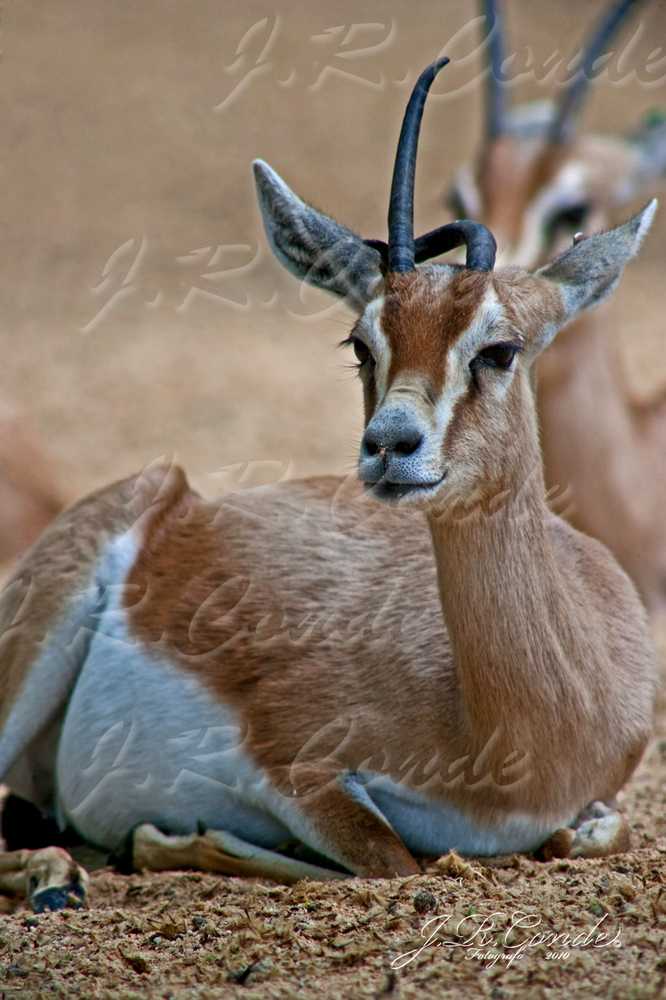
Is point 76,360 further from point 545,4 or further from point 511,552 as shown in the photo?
point 545,4

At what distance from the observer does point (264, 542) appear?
13.3 ft

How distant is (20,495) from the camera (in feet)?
24.7

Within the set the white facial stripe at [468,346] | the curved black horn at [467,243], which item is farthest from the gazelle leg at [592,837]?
the curved black horn at [467,243]

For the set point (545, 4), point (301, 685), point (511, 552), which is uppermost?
point (545, 4)

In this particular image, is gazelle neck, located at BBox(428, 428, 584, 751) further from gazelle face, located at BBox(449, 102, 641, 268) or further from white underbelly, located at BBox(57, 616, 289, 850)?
gazelle face, located at BBox(449, 102, 641, 268)

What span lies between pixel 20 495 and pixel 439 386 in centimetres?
530

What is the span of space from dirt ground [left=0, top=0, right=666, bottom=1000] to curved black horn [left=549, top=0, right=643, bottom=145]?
1.82ft

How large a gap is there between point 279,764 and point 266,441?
5.95 m

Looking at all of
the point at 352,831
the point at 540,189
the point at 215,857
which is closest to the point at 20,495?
the point at 540,189

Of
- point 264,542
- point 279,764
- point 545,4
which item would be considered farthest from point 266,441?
point 545,4

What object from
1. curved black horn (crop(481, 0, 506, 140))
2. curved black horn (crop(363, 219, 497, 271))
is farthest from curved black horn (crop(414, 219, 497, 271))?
curved black horn (crop(481, 0, 506, 140))

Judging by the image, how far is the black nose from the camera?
269 centimetres
